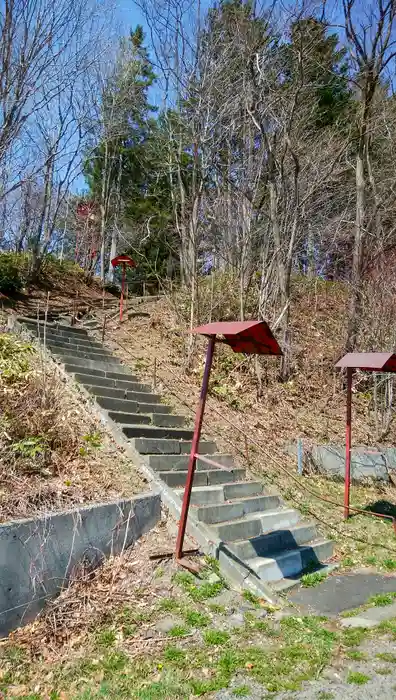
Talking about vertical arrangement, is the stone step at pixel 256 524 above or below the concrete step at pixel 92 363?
below

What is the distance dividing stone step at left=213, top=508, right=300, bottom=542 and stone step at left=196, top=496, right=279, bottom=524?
0.32 feet

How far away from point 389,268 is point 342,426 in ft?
12.2

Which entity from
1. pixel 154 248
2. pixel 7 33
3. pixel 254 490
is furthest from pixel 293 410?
pixel 154 248

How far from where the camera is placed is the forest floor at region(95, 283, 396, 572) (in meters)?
7.26

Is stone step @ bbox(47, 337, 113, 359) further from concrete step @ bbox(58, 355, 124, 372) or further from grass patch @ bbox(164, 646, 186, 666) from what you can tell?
grass patch @ bbox(164, 646, 186, 666)

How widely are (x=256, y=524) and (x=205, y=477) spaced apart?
984 millimetres

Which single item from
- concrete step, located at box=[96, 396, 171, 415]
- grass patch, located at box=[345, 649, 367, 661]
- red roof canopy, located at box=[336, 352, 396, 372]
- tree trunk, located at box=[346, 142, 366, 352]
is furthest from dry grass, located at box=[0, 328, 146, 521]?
tree trunk, located at box=[346, 142, 366, 352]

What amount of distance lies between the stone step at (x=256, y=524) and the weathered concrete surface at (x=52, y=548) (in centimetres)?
112

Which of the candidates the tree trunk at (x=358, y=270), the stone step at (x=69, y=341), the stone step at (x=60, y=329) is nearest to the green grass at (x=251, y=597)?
the stone step at (x=69, y=341)

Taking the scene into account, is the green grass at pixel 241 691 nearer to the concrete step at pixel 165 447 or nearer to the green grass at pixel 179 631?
the green grass at pixel 179 631

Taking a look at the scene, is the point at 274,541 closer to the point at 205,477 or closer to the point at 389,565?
the point at 205,477

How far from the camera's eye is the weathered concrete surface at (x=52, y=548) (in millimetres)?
3896

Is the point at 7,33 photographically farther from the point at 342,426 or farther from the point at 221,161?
the point at 342,426

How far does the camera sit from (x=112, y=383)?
878cm
